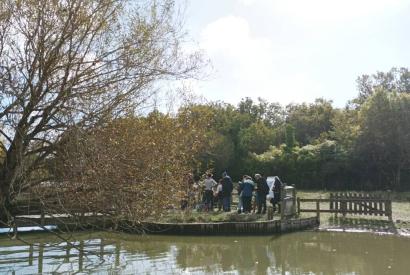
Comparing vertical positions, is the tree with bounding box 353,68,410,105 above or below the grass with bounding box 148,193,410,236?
above

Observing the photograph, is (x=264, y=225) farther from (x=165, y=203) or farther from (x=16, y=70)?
(x=16, y=70)

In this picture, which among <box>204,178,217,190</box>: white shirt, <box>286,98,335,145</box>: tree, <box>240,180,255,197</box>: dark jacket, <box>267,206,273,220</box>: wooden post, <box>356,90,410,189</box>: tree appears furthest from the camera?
<box>286,98,335,145</box>: tree

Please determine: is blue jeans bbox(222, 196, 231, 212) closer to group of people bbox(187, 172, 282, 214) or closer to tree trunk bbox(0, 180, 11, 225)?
group of people bbox(187, 172, 282, 214)

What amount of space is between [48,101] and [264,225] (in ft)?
36.8

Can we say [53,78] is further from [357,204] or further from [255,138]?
[255,138]

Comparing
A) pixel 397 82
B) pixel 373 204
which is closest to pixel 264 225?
pixel 373 204

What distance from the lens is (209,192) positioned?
22344 millimetres

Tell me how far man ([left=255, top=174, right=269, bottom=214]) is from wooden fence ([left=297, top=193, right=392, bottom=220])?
141 centimetres

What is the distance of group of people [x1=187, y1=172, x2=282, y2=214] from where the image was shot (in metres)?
20.8

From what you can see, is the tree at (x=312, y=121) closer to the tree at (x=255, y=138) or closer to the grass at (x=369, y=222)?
the tree at (x=255, y=138)

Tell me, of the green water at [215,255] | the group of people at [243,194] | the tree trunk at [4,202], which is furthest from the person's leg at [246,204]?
the tree trunk at [4,202]

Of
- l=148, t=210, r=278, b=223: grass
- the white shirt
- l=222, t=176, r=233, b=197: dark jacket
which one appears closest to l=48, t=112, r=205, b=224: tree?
l=148, t=210, r=278, b=223: grass

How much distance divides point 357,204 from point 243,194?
4409mm

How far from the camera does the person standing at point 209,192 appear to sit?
21906 mm
